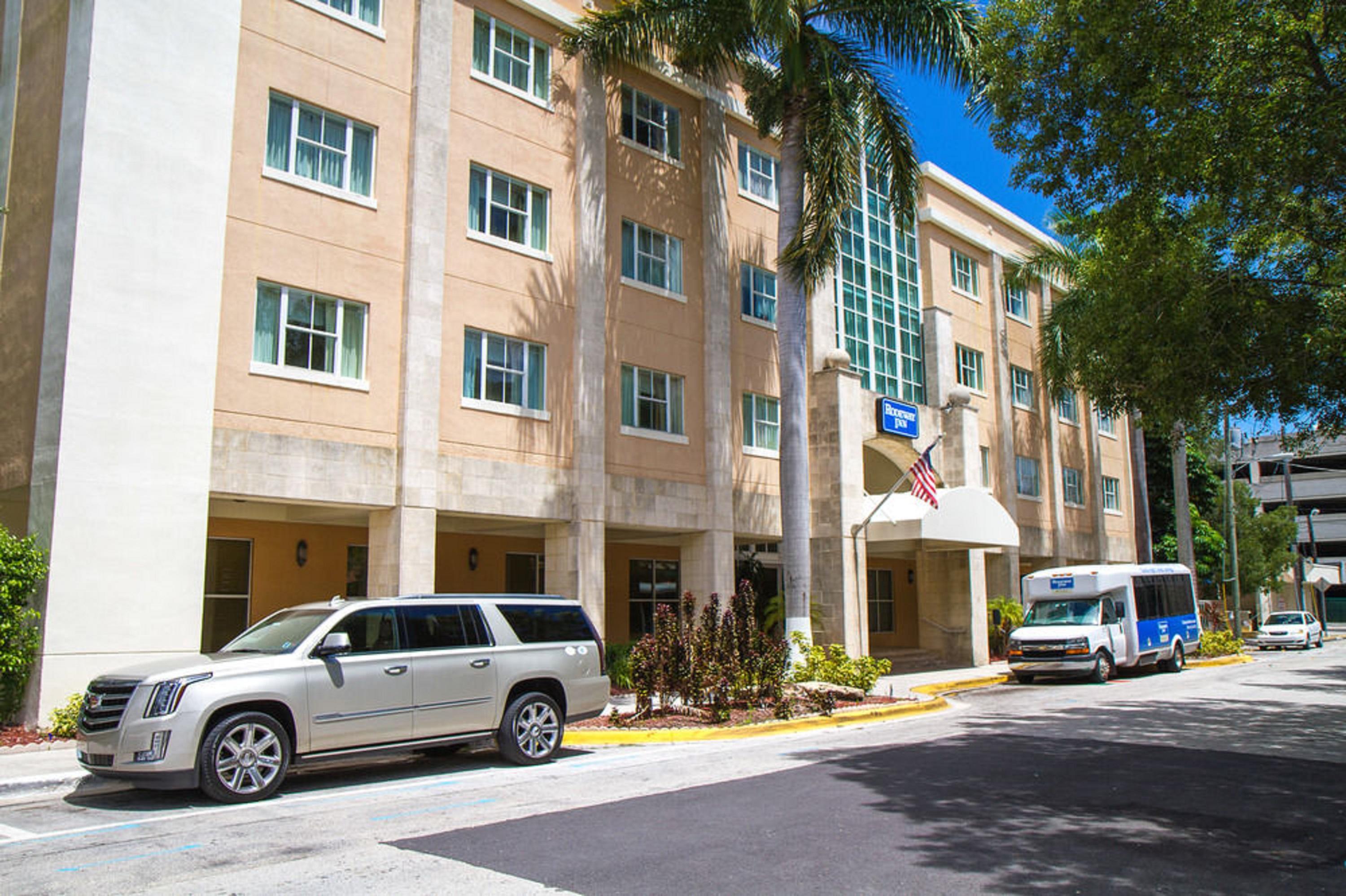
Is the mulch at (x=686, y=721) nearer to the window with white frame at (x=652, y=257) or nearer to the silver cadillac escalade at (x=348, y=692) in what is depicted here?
the silver cadillac escalade at (x=348, y=692)

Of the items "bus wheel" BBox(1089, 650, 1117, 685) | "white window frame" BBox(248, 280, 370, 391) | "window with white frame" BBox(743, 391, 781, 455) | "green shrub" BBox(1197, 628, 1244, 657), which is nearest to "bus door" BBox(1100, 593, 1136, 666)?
"bus wheel" BBox(1089, 650, 1117, 685)

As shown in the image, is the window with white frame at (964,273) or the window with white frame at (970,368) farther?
the window with white frame at (964,273)

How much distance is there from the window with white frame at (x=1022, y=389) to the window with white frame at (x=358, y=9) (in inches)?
984

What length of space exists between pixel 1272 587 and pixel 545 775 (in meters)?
51.9

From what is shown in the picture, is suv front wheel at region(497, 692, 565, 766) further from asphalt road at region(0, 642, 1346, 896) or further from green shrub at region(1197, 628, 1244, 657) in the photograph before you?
green shrub at region(1197, 628, 1244, 657)

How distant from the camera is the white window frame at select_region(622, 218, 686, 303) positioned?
22375 mm

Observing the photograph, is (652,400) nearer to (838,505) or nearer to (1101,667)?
(838,505)

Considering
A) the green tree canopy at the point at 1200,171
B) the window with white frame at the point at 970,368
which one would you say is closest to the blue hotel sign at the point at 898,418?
the window with white frame at the point at 970,368

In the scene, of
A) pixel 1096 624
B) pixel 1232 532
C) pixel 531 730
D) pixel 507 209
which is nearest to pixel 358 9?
pixel 507 209

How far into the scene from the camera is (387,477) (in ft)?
57.1

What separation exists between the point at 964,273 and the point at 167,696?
100ft

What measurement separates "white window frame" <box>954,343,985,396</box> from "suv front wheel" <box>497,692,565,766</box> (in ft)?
79.0

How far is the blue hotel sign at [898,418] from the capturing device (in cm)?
2812

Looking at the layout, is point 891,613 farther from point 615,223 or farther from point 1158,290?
point 1158,290
